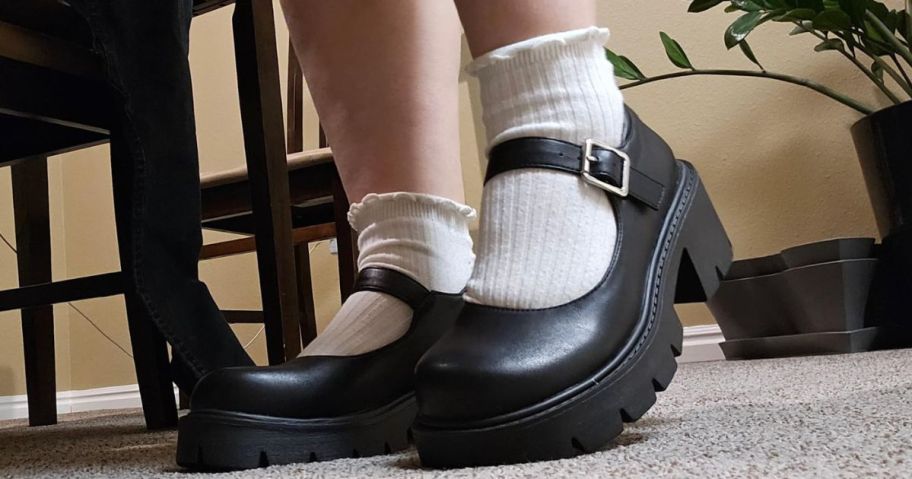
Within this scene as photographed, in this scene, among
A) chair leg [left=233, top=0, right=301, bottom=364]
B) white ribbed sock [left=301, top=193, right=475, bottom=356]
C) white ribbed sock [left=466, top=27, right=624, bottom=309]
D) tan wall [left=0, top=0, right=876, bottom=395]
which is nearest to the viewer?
white ribbed sock [left=466, top=27, right=624, bottom=309]

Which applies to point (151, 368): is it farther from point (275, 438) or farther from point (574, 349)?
point (574, 349)

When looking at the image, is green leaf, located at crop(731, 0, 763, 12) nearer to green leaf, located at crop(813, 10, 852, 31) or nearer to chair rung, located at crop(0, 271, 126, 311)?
green leaf, located at crop(813, 10, 852, 31)

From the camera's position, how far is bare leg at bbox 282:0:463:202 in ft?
1.99

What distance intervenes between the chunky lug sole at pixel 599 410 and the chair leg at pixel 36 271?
3.88 ft

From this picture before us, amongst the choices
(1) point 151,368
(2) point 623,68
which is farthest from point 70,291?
(2) point 623,68

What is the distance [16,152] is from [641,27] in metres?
1.35

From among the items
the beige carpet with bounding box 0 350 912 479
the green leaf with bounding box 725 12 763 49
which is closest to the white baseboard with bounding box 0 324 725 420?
the green leaf with bounding box 725 12 763 49

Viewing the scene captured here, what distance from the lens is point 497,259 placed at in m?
0.46

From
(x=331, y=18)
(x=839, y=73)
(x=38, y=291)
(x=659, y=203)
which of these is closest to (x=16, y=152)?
(x=38, y=291)

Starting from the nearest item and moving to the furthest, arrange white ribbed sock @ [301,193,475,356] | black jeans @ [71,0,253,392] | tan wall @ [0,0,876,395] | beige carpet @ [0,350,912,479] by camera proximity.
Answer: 1. beige carpet @ [0,350,912,479]
2. white ribbed sock @ [301,193,475,356]
3. black jeans @ [71,0,253,392]
4. tan wall @ [0,0,876,395]

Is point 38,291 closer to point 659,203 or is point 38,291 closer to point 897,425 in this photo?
point 659,203

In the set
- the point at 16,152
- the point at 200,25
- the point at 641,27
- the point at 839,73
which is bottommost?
the point at 16,152

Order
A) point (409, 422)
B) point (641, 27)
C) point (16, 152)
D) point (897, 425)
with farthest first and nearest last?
point (641, 27) → point (16, 152) → point (409, 422) → point (897, 425)

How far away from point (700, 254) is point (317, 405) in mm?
256
